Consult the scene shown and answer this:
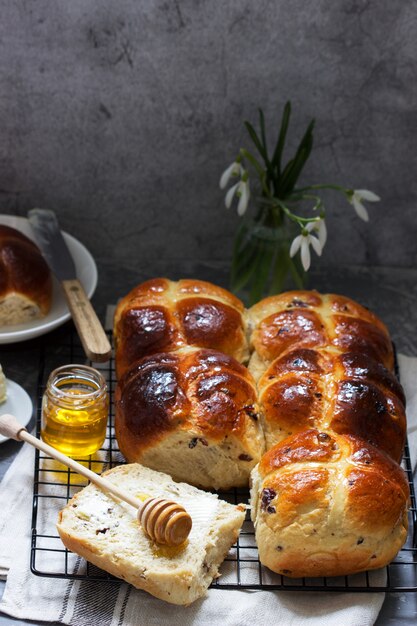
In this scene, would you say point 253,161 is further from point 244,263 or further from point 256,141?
point 244,263

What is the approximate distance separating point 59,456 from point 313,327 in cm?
83

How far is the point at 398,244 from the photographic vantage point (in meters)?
3.24

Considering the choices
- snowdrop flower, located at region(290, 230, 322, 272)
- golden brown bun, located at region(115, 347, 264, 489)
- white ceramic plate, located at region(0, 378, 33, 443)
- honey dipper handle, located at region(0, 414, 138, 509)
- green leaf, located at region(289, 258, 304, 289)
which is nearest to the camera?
honey dipper handle, located at region(0, 414, 138, 509)

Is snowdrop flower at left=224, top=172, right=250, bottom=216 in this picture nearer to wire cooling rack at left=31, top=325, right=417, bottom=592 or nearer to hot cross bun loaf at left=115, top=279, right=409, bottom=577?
hot cross bun loaf at left=115, top=279, right=409, bottom=577

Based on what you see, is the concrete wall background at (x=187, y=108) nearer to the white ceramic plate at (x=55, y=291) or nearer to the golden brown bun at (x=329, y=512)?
the white ceramic plate at (x=55, y=291)

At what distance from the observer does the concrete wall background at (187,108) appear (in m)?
2.76

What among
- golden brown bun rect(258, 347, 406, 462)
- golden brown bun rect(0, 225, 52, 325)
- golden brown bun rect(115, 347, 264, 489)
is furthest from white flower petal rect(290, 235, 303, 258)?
golden brown bun rect(0, 225, 52, 325)

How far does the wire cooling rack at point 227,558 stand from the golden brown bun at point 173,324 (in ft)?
0.94

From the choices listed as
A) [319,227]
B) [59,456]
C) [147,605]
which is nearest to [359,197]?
[319,227]

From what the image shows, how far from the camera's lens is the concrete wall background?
2.76 meters

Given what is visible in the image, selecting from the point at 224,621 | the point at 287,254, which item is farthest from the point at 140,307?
the point at 224,621

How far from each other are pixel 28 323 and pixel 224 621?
3.91 ft

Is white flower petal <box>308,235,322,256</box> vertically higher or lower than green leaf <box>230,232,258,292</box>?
higher

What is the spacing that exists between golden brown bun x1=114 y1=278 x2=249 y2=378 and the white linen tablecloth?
665 mm
